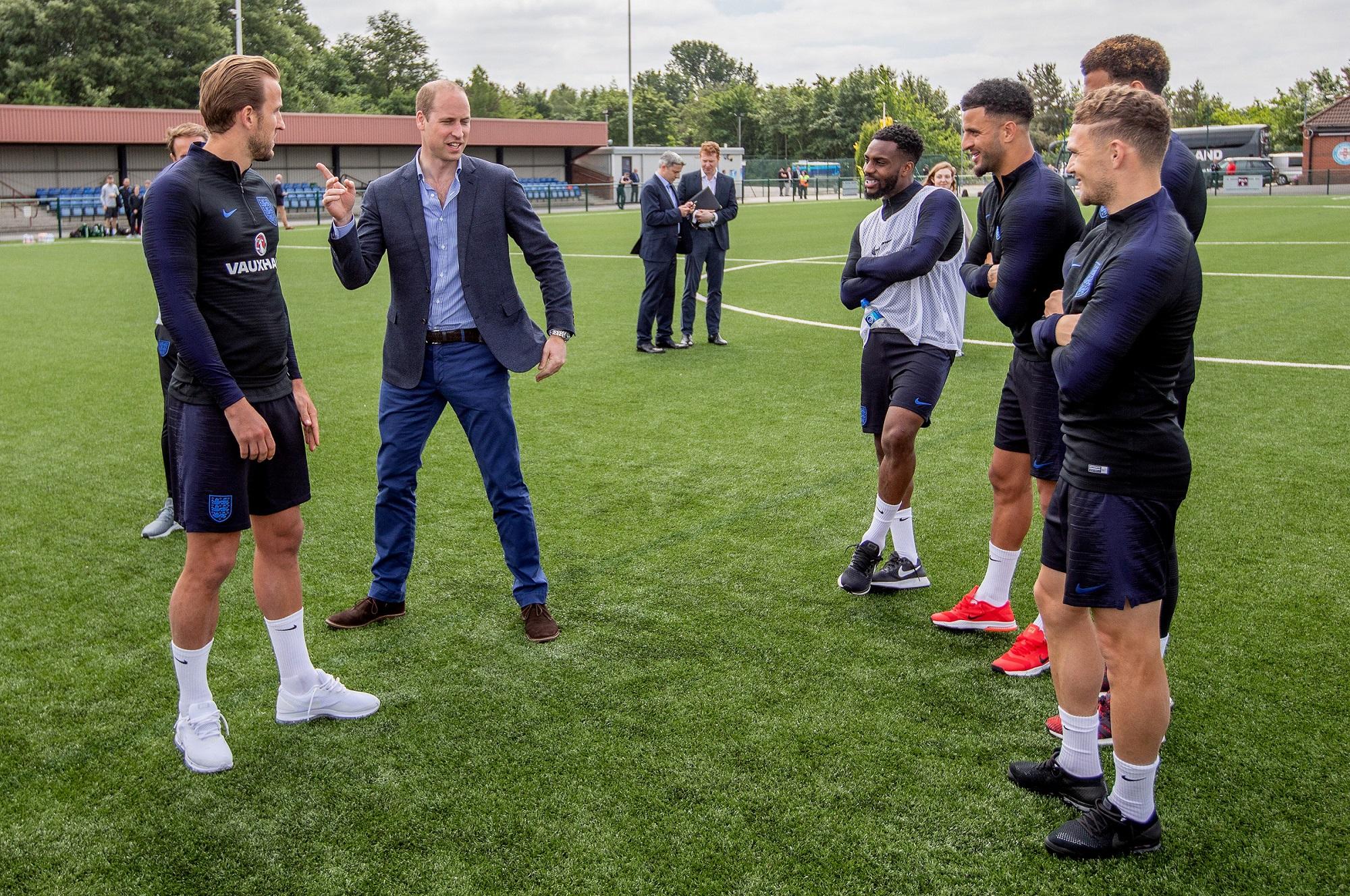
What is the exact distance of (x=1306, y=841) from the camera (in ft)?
10.6

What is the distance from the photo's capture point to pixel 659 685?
436 cm

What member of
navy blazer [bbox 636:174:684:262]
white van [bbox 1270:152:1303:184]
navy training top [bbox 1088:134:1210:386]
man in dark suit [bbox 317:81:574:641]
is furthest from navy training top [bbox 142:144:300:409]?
white van [bbox 1270:152:1303:184]

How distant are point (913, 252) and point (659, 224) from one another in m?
7.36

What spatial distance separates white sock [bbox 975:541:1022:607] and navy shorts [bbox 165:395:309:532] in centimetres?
299

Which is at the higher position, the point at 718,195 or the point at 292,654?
the point at 718,195

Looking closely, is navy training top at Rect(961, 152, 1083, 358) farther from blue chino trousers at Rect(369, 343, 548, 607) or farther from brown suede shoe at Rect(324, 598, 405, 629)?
brown suede shoe at Rect(324, 598, 405, 629)

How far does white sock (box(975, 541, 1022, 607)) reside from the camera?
16.0 ft

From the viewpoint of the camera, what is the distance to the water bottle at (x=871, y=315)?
17.7 feet

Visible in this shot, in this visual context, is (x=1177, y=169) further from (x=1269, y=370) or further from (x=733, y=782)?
(x=1269, y=370)

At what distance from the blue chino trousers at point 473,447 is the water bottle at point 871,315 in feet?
5.91

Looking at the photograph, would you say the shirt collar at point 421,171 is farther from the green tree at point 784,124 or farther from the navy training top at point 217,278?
the green tree at point 784,124

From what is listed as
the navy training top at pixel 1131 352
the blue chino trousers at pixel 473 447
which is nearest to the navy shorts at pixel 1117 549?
the navy training top at pixel 1131 352

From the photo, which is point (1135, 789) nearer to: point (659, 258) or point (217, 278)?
point (217, 278)

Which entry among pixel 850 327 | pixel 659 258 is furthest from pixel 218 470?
pixel 850 327
